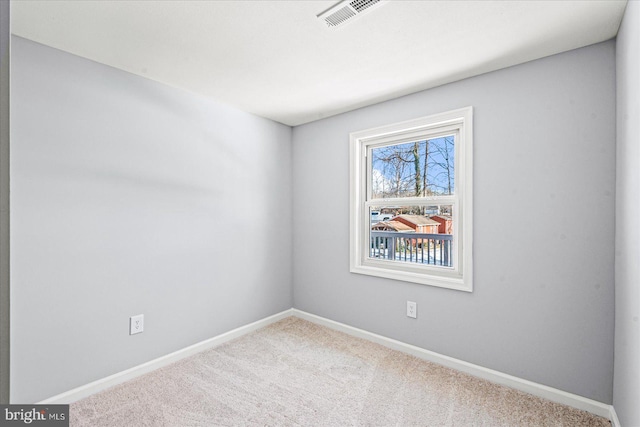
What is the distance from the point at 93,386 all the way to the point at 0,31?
7.86 feet

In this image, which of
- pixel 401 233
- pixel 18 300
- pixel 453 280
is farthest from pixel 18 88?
pixel 453 280

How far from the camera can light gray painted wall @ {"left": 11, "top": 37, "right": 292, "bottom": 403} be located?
6.07ft

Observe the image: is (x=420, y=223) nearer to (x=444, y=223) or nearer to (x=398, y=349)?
(x=444, y=223)

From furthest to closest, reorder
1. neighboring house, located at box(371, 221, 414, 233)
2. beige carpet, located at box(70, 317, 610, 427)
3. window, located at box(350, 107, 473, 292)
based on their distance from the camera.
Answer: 1. neighboring house, located at box(371, 221, 414, 233)
2. window, located at box(350, 107, 473, 292)
3. beige carpet, located at box(70, 317, 610, 427)

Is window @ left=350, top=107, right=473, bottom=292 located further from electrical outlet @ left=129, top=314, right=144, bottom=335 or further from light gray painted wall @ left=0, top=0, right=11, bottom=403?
light gray painted wall @ left=0, top=0, right=11, bottom=403

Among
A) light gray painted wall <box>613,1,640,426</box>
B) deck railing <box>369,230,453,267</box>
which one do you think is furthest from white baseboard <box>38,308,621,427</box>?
deck railing <box>369,230,453,267</box>

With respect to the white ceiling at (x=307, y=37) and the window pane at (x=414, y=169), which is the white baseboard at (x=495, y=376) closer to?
the window pane at (x=414, y=169)

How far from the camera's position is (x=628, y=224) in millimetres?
1529

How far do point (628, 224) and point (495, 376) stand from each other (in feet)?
4.42

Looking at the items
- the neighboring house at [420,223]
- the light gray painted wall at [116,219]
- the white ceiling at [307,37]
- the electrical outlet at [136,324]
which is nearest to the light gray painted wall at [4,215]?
the white ceiling at [307,37]

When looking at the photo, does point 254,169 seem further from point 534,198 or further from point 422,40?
point 534,198

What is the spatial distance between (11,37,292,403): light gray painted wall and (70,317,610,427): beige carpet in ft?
1.05

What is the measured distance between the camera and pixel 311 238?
3453mm

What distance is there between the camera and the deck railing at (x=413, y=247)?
266cm
